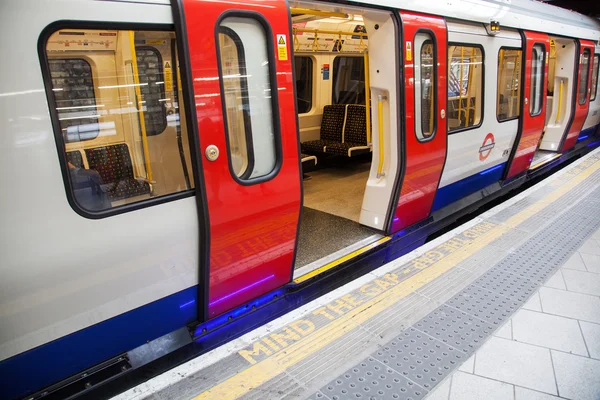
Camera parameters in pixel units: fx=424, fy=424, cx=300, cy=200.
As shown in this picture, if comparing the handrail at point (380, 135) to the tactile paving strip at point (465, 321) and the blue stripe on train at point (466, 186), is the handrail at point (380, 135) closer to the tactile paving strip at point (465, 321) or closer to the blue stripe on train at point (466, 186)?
the blue stripe on train at point (466, 186)

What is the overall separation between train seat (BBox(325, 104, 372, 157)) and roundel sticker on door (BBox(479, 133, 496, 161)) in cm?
214

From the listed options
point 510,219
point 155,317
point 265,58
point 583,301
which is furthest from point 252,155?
point 510,219

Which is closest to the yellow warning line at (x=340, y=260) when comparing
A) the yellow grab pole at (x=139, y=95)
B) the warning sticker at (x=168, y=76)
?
the yellow grab pole at (x=139, y=95)

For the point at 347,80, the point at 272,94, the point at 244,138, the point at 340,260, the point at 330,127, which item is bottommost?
the point at 340,260

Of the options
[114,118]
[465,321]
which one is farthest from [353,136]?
[114,118]

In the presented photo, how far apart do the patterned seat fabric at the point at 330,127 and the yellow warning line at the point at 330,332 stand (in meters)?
3.69

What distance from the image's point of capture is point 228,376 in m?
2.33

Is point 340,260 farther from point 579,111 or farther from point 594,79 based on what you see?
point 594,79

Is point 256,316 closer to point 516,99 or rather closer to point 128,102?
point 128,102

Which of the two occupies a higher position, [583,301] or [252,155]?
[252,155]

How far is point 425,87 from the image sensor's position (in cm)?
397

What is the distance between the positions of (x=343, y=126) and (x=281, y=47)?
4811mm

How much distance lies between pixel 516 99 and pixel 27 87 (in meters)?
5.45

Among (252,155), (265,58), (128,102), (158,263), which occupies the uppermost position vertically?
(265,58)
